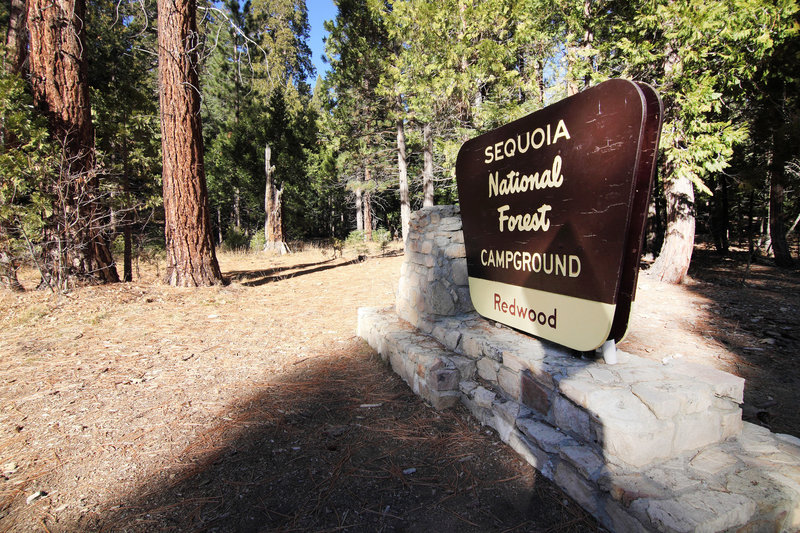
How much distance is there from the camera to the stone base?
1.58 m

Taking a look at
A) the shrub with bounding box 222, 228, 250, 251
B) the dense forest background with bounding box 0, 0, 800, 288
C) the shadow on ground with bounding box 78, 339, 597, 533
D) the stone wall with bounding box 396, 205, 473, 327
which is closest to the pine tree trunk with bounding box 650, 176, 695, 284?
the dense forest background with bounding box 0, 0, 800, 288

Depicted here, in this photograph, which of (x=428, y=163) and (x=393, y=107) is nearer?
Result: (x=428, y=163)

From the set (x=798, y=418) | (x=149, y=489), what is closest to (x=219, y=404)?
(x=149, y=489)

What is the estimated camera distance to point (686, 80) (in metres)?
6.29

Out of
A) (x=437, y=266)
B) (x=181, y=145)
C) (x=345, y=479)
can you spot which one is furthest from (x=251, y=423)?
(x=181, y=145)

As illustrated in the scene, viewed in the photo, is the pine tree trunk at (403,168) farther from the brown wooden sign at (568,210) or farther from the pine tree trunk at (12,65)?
the brown wooden sign at (568,210)

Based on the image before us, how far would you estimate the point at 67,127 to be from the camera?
18.5ft

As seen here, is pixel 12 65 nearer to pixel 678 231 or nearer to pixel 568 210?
pixel 568 210

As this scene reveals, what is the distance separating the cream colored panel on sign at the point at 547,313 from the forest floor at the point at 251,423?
2.66 feet

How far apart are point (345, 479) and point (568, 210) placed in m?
2.06

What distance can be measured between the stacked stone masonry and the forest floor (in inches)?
7.7

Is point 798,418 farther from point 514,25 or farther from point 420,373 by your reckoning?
point 514,25

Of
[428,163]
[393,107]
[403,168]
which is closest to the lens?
[428,163]

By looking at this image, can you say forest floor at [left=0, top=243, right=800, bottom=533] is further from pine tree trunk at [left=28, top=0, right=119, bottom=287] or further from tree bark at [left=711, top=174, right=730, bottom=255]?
tree bark at [left=711, top=174, right=730, bottom=255]
